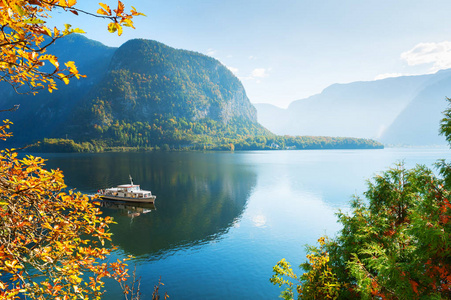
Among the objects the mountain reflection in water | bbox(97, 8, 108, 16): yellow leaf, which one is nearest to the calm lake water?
the mountain reflection in water

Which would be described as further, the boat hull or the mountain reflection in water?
the boat hull

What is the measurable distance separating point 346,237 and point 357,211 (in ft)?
6.54

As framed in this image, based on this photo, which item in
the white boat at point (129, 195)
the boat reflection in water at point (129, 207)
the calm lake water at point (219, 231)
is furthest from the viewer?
the white boat at point (129, 195)

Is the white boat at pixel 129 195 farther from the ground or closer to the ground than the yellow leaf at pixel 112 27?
closer to the ground

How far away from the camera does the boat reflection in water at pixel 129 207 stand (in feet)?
164

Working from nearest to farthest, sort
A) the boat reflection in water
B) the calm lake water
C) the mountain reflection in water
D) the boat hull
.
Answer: the calm lake water → the mountain reflection in water → the boat reflection in water → the boat hull

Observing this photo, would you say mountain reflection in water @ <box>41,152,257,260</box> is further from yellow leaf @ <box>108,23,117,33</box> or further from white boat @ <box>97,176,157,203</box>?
yellow leaf @ <box>108,23,117,33</box>

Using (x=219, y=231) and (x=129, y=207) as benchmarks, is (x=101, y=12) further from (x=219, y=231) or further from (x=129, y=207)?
(x=129, y=207)

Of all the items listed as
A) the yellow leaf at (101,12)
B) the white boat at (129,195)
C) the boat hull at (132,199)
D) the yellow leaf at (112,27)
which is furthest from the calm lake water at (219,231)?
the yellow leaf at (101,12)

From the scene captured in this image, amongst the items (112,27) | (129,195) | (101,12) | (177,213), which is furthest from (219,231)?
(101,12)

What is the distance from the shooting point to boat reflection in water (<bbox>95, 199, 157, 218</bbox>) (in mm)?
50006

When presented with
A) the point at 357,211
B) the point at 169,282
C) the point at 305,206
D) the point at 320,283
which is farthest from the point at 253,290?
the point at 305,206

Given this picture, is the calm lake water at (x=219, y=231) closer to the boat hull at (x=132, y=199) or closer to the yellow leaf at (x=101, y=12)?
the boat hull at (x=132, y=199)

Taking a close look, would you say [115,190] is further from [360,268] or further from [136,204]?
[360,268]
